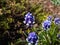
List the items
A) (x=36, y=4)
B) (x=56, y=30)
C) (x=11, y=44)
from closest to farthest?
(x=56, y=30), (x=11, y=44), (x=36, y=4)

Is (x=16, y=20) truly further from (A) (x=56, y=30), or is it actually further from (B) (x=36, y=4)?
(A) (x=56, y=30)

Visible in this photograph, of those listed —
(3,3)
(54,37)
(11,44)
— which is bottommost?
(11,44)

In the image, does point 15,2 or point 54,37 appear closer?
point 54,37

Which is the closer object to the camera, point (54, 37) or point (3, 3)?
point (54, 37)

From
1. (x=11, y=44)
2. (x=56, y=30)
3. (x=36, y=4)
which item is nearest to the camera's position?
(x=56, y=30)

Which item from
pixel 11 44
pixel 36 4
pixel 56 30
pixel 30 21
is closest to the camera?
pixel 30 21

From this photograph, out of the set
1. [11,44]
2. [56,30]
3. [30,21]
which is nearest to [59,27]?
[56,30]

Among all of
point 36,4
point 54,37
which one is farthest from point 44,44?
point 36,4

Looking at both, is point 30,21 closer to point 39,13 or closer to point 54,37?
point 54,37

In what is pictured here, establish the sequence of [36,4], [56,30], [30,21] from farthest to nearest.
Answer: [36,4] → [56,30] → [30,21]

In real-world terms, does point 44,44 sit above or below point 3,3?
below
